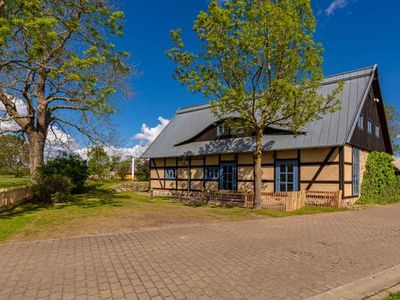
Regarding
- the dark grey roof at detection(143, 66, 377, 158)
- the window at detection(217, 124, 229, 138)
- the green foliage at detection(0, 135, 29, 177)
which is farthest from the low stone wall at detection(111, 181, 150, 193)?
the green foliage at detection(0, 135, 29, 177)

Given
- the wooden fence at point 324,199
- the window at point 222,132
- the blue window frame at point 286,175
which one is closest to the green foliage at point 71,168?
the window at point 222,132

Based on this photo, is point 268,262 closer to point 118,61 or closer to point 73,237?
point 73,237

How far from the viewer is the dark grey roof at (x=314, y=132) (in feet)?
51.5

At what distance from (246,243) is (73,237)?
434cm

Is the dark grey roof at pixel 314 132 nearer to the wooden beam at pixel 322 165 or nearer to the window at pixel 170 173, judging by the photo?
the wooden beam at pixel 322 165

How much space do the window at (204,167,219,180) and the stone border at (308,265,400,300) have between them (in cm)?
1541

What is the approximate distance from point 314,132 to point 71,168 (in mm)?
15572

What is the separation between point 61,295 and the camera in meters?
4.21

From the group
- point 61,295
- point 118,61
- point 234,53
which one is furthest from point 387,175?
point 61,295

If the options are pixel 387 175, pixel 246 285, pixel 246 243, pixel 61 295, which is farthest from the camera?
pixel 387 175

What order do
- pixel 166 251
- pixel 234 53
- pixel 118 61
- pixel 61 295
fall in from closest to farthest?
1. pixel 61 295
2. pixel 166 251
3. pixel 234 53
4. pixel 118 61

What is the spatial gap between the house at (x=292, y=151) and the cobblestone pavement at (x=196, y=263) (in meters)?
7.04

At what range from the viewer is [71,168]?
20781 mm

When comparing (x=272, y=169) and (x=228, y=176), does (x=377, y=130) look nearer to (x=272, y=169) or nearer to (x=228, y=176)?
(x=272, y=169)
